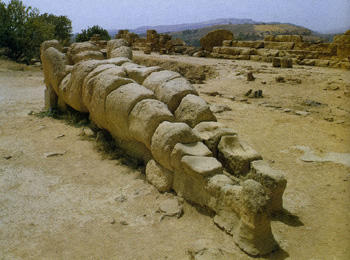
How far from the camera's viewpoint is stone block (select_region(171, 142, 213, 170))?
160 inches

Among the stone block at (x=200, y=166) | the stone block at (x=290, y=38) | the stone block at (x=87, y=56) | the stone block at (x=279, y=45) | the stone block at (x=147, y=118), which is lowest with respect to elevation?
the stone block at (x=200, y=166)

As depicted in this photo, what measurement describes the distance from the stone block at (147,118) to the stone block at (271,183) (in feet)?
5.12

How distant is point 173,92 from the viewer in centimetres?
527

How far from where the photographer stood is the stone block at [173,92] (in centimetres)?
524

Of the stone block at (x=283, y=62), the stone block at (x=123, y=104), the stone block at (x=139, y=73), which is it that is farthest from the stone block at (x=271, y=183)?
the stone block at (x=283, y=62)

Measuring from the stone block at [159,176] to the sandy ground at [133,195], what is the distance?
4.4 inches

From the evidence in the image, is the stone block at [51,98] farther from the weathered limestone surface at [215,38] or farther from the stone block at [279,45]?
the weathered limestone surface at [215,38]

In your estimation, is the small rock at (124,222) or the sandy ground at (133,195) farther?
the small rock at (124,222)

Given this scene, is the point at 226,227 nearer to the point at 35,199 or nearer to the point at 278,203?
the point at 278,203

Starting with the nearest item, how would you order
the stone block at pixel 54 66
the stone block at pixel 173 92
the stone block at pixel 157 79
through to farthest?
the stone block at pixel 173 92 < the stone block at pixel 157 79 < the stone block at pixel 54 66

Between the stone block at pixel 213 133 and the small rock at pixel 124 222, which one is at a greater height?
the stone block at pixel 213 133

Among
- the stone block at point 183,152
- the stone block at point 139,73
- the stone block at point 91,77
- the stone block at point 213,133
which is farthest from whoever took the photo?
the stone block at point 139,73

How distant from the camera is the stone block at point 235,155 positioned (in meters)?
4.18

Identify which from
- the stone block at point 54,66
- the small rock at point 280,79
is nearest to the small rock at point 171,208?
the stone block at point 54,66
